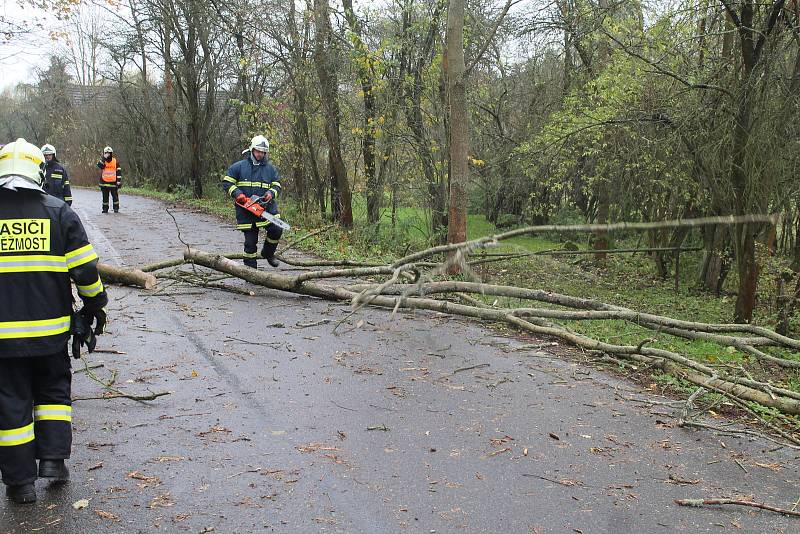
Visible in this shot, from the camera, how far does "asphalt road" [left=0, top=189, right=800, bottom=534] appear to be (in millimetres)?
3689

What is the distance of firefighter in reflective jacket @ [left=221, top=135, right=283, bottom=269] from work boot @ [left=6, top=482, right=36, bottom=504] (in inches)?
262

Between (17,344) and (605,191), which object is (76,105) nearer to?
(605,191)

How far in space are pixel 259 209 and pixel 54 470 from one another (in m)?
6.79

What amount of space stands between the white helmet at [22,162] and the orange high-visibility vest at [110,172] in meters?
16.0

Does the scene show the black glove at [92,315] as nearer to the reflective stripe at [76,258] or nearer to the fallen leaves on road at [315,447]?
the reflective stripe at [76,258]

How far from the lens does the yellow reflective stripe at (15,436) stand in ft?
11.9

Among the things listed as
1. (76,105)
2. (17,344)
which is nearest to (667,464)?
(17,344)

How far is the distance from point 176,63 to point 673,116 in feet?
63.5

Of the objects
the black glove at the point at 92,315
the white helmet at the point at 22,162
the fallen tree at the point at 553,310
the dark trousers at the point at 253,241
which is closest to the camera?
the white helmet at the point at 22,162

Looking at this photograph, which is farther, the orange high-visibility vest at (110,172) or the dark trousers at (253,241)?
the orange high-visibility vest at (110,172)

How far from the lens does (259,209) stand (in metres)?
10.3

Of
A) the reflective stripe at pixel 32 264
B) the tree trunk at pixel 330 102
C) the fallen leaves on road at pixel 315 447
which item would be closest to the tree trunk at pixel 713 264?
the tree trunk at pixel 330 102

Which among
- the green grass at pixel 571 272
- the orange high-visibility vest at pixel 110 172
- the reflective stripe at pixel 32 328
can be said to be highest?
the orange high-visibility vest at pixel 110 172

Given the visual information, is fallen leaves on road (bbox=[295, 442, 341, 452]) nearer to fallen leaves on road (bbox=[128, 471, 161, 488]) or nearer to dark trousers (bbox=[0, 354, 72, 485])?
fallen leaves on road (bbox=[128, 471, 161, 488])
